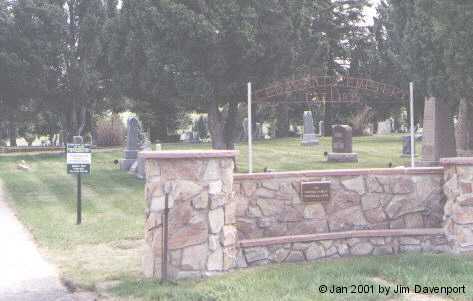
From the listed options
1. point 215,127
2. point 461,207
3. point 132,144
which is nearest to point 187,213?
point 461,207

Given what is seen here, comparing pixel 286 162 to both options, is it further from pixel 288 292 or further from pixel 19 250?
pixel 288 292

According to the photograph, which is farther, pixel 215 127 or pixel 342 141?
pixel 342 141

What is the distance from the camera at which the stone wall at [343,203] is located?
844 centimetres

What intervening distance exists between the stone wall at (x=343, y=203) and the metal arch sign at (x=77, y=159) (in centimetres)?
493

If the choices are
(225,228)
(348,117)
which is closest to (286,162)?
(225,228)

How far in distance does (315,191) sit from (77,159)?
5.58 metres

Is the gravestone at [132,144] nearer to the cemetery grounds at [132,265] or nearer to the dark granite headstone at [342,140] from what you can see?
the cemetery grounds at [132,265]

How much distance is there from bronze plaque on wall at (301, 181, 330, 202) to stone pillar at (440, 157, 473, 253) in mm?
1703

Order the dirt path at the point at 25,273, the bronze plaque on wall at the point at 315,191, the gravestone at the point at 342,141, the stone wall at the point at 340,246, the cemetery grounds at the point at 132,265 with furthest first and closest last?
the gravestone at the point at 342,141 → the bronze plaque on wall at the point at 315,191 → the stone wall at the point at 340,246 → the dirt path at the point at 25,273 → the cemetery grounds at the point at 132,265

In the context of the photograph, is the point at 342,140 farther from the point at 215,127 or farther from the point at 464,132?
the point at 215,127

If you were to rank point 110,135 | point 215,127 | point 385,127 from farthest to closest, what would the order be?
point 385,127
point 110,135
point 215,127

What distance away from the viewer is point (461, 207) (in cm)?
836

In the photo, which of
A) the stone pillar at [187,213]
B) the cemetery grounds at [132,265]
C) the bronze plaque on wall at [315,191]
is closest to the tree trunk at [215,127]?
the cemetery grounds at [132,265]

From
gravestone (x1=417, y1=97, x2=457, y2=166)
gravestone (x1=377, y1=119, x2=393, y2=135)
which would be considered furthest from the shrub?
gravestone (x1=377, y1=119, x2=393, y2=135)
